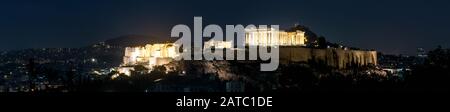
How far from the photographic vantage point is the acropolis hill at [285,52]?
33562 mm

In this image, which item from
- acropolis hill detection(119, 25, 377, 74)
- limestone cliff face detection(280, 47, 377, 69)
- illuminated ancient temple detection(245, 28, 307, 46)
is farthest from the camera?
illuminated ancient temple detection(245, 28, 307, 46)

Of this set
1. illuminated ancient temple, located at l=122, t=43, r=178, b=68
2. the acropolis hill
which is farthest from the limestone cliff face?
illuminated ancient temple, located at l=122, t=43, r=178, b=68

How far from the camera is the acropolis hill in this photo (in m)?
33.6

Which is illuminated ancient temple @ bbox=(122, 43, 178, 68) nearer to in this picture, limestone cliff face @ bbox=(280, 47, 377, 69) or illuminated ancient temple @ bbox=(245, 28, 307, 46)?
illuminated ancient temple @ bbox=(245, 28, 307, 46)

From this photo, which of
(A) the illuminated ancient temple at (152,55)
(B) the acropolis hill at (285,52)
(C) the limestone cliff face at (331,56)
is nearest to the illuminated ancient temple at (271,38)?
(B) the acropolis hill at (285,52)

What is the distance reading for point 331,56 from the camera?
117 feet

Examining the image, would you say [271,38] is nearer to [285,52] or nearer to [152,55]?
[285,52]

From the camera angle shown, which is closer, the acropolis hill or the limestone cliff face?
the limestone cliff face

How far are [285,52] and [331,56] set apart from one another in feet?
11.7

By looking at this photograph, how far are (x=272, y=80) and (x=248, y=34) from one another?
13069mm

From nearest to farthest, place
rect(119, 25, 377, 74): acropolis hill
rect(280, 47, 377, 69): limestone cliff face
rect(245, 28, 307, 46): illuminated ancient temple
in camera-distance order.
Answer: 1. rect(280, 47, 377, 69): limestone cliff face
2. rect(119, 25, 377, 74): acropolis hill
3. rect(245, 28, 307, 46): illuminated ancient temple

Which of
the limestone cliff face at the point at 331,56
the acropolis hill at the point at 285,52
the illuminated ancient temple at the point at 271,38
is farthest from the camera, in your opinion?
the illuminated ancient temple at the point at 271,38

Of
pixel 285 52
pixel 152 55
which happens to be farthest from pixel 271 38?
pixel 152 55

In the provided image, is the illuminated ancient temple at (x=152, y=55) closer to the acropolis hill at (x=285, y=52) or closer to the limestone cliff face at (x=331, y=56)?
the acropolis hill at (x=285, y=52)
